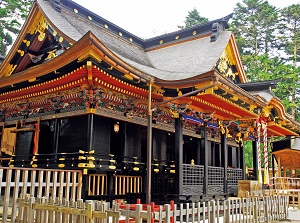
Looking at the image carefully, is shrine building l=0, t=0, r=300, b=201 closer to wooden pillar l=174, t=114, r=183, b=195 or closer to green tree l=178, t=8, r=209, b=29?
wooden pillar l=174, t=114, r=183, b=195

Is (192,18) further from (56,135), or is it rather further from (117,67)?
(117,67)

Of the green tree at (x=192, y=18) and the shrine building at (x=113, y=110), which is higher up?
the green tree at (x=192, y=18)

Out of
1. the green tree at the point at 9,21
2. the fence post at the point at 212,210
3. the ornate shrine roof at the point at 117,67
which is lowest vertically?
the fence post at the point at 212,210

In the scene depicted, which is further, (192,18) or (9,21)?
(192,18)

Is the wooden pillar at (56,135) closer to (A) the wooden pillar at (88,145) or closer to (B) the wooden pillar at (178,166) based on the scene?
(A) the wooden pillar at (88,145)

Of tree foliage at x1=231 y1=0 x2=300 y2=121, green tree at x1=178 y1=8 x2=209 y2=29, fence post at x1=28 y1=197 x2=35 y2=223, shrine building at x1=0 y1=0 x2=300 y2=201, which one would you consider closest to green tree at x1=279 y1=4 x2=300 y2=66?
tree foliage at x1=231 y1=0 x2=300 y2=121

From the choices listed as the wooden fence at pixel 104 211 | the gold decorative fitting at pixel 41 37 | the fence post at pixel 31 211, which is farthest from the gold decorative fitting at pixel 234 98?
the gold decorative fitting at pixel 41 37

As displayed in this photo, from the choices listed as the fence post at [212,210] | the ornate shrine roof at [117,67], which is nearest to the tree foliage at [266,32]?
the ornate shrine roof at [117,67]

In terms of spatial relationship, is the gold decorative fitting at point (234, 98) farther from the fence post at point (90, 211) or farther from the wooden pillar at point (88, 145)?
the fence post at point (90, 211)

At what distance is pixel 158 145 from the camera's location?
43.2 ft

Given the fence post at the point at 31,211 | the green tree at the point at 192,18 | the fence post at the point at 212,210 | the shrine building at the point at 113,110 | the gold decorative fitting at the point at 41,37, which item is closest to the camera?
the fence post at the point at 31,211

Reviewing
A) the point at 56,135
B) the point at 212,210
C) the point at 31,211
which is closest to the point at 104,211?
the point at 31,211

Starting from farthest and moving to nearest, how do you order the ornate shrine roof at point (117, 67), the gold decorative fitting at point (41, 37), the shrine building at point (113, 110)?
the gold decorative fitting at point (41, 37) < the shrine building at point (113, 110) < the ornate shrine roof at point (117, 67)

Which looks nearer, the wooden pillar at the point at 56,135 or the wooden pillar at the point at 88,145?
the wooden pillar at the point at 88,145
